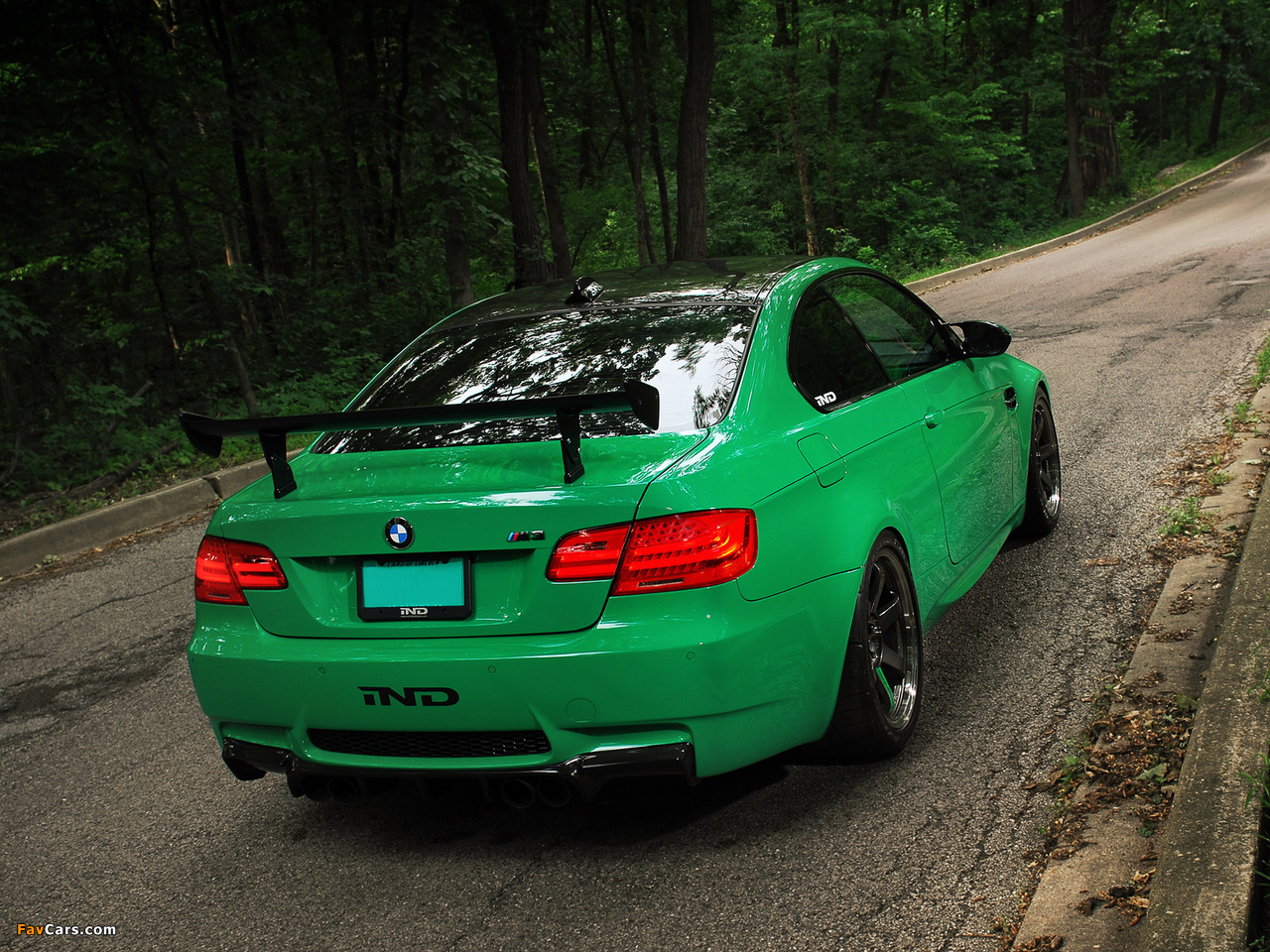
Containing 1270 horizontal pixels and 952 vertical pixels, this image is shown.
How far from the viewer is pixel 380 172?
1992 cm

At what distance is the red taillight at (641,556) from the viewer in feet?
8.53

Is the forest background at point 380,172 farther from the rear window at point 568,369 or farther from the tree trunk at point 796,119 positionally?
the rear window at point 568,369

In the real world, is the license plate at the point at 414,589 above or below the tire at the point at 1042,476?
above

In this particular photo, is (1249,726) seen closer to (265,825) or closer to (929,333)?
(929,333)

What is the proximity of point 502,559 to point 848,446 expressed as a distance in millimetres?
1144

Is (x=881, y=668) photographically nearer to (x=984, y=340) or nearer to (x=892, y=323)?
(x=892, y=323)

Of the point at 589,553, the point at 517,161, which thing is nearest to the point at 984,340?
the point at 589,553

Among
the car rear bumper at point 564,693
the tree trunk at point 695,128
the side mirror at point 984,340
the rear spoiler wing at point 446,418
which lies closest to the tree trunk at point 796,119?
the tree trunk at point 695,128

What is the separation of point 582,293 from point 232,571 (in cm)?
154

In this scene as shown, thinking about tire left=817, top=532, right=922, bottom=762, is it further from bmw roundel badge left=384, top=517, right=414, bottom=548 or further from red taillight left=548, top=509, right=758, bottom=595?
bmw roundel badge left=384, top=517, right=414, bottom=548

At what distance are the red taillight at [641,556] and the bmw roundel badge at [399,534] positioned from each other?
37cm

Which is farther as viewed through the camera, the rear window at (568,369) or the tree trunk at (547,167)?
the tree trunk at (547,167)

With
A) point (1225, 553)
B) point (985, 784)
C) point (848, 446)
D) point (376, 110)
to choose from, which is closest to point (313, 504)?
point (848, 446)

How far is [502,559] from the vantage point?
2.67 metres
